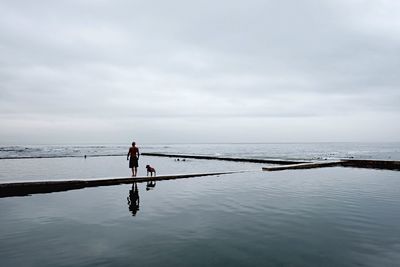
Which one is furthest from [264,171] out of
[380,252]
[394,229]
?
[380,252]

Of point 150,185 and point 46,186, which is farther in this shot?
point 150,185

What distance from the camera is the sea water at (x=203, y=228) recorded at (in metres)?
6.00

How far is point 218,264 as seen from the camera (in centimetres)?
572

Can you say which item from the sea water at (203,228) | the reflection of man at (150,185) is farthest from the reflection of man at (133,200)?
the reflection of man at (150,185)

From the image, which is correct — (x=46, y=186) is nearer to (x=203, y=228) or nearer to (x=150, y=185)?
(x=150, y=185)

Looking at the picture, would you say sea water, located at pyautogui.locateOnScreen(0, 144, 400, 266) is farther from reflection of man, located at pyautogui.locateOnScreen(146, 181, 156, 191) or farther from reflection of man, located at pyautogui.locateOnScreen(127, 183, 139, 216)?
reflection of man, located at pyautogui.locateOnScreen(146, 181, 156, 191)

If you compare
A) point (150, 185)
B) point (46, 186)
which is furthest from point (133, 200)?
point (46, 186)

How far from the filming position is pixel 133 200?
11641 millimetres

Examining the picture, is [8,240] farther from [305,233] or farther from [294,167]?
[294,167]

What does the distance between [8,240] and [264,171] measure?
57.4ft

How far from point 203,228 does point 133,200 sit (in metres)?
4.54

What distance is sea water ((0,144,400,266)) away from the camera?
600 centimetres

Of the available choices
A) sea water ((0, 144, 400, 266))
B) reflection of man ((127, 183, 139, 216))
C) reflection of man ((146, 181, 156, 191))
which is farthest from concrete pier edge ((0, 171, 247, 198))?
reflection of man ((127, 183, 139, 216))

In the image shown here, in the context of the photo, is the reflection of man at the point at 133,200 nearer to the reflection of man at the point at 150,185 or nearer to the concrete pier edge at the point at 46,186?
the reflection of man at the point at 150,185
